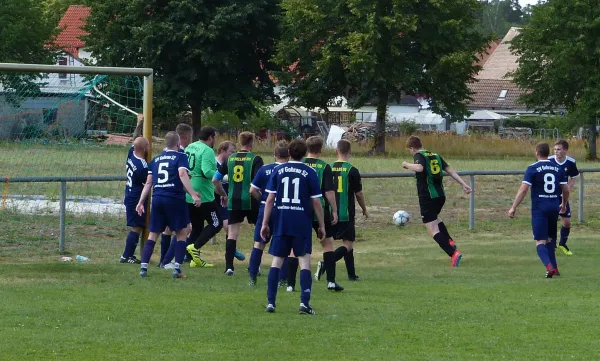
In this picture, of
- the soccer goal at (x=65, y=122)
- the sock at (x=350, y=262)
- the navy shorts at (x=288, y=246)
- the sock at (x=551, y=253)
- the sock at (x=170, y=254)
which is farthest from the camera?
the soccer goal at (x=65, y=122)

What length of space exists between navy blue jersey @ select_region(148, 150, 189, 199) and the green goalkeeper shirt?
126 centimetres

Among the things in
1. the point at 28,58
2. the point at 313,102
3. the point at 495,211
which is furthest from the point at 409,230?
the point at 28,58

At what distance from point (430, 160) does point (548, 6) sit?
40.8m

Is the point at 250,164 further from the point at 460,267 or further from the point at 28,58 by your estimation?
the point at 28,58

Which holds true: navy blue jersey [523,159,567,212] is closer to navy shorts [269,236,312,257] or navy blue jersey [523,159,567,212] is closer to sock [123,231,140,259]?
navy shorts [269,236,312,257]

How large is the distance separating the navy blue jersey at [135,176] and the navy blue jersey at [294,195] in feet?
13.8

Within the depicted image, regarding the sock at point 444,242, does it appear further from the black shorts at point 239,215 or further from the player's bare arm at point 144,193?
the player's bare arm at point 144,193

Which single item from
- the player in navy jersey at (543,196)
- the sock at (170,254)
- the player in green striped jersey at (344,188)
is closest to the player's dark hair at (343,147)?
the player in green striped jersey at (344,188)

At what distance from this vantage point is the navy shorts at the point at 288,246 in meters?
10.1

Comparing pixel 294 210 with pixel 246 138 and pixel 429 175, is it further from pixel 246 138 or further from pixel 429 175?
pixel 429 175

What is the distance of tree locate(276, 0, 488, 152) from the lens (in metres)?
53.5

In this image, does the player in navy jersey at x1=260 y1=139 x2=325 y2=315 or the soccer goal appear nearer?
the player in navy jersey at x1=260 y1=139 x2=325 y2=315

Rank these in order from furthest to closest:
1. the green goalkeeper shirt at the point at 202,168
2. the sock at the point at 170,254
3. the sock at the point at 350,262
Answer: the green goalkeeper shirt at the point at 202,168 → the sock at the point at 170,254 → the sock at the point at 350,262

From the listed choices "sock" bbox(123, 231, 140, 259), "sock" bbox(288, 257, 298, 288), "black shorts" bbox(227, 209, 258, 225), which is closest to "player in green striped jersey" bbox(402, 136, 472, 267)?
"black shorts" bbox(227, 209, 258, 225)
